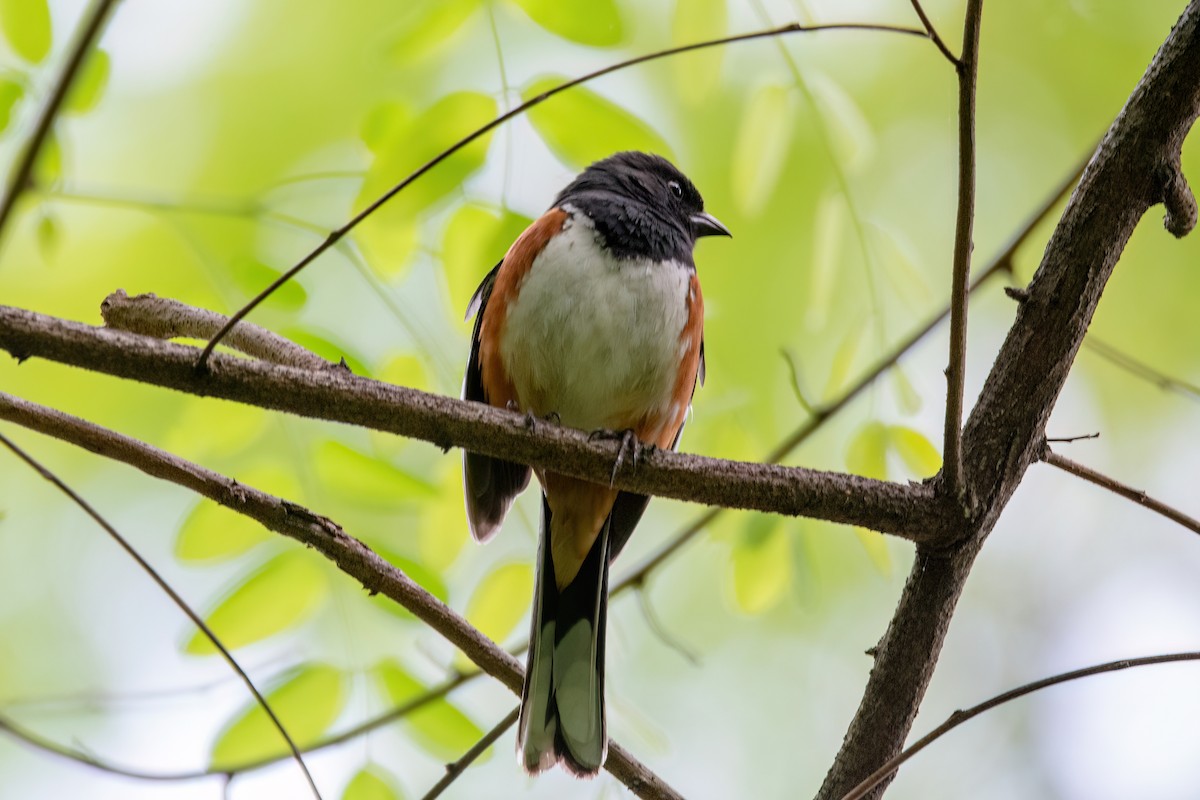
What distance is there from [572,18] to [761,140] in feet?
1.88

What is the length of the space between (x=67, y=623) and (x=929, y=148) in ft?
12.0

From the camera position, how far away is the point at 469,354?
10.8 feet

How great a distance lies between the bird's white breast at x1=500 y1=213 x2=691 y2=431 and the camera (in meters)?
3.09

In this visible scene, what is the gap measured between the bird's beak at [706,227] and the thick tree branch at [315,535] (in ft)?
6.24

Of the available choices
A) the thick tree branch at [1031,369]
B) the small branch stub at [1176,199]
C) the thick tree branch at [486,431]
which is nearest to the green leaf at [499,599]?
the thick tree branch at [486,431]

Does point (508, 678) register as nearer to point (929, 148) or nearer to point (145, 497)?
point (145, 497)

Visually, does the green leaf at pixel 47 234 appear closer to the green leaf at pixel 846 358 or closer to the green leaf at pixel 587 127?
the green leaf at pixel 587 127

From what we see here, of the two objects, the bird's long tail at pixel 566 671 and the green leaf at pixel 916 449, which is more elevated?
the green leaf at pixel 916 449

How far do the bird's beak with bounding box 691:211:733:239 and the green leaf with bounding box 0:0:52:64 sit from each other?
2.15 meters

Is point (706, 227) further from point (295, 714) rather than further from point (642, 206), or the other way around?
point (295, 714)

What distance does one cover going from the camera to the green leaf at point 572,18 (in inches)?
94.0

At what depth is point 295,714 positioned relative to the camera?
2.46 m

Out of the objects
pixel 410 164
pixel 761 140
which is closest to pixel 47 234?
pixel 410 164

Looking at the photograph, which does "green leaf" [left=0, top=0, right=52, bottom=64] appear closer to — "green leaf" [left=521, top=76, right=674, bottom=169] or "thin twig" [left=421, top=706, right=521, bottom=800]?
"green leaf" [left=521, top=76, right=674, bottom=169]
